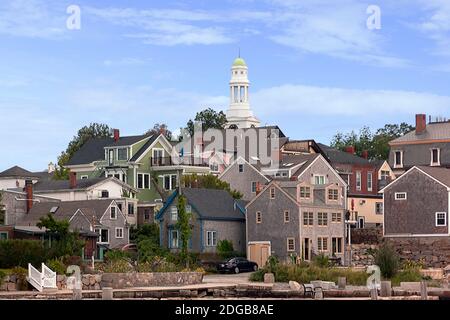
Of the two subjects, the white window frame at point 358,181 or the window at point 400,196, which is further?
the white window frame at point 358,181

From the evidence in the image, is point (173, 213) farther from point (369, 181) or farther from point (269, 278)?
point (269, 278)

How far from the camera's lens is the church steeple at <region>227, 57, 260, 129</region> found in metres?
176

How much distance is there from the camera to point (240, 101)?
7121 inches

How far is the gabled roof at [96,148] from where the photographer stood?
380ft

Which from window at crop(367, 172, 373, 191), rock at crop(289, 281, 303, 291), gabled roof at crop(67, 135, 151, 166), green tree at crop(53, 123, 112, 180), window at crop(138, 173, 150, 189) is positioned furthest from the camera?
green tree at crop(53, 123, 112, 180)

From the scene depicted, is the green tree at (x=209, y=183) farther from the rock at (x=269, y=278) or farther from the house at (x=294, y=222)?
the rock at (x=269, y=278)

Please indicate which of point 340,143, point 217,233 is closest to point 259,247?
point 217,233

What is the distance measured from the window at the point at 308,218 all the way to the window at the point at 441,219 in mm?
9790

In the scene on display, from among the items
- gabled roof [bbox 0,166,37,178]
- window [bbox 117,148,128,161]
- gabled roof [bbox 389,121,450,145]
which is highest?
gabled roof [bbox 389,121,450,145]

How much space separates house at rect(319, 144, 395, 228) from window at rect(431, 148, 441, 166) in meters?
4.22

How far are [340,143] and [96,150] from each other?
5498 cm

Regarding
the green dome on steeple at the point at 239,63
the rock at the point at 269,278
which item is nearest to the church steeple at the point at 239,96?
the green dome on steeple at the point at 239,63

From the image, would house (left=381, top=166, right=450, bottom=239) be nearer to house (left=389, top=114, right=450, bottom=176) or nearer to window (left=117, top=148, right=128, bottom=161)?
house (left=389, top=114, right=450, bottom=176)

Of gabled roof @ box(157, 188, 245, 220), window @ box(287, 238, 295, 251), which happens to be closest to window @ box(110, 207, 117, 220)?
gabled roof @ box(157, 188, 245, 220)
